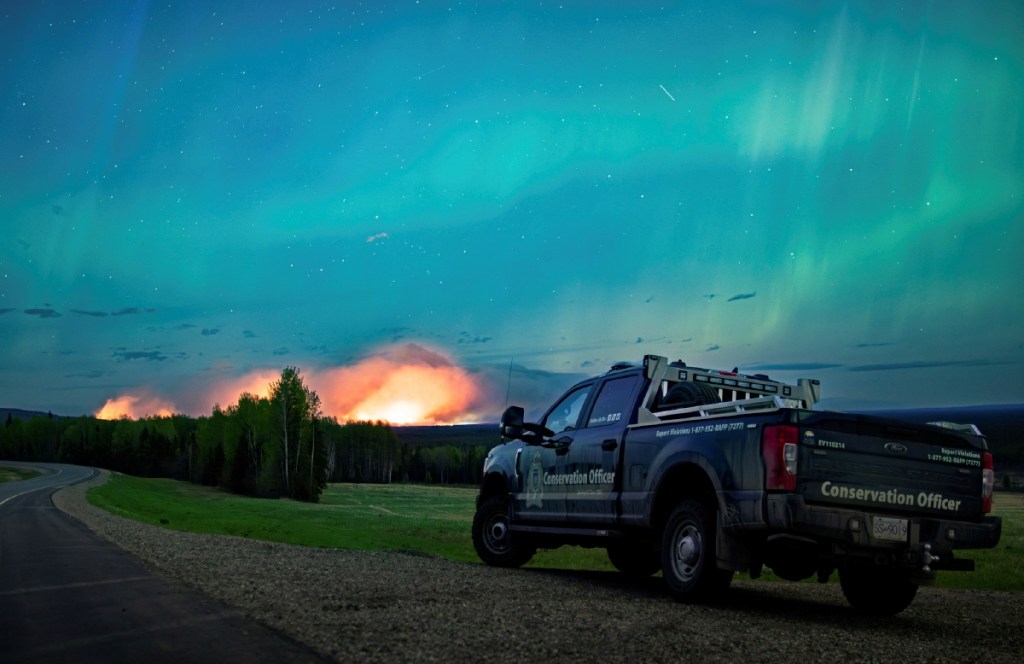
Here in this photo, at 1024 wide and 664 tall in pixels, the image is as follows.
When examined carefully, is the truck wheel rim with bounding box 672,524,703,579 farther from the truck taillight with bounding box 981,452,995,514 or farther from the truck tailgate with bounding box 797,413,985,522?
the truck taillight with bounding box 981,452,995,514

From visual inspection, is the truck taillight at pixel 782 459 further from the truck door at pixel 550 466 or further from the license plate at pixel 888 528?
the truck door at pixel 550 466

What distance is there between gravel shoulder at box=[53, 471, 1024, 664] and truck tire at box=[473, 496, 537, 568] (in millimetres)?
682

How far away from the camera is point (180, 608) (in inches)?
320

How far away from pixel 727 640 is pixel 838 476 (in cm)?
212

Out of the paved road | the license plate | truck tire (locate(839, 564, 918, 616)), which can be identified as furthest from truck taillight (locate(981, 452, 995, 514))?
the paved road

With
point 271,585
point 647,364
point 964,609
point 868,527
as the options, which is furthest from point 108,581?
point 964,609

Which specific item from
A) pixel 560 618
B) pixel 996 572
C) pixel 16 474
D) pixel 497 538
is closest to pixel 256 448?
pixel 16 474

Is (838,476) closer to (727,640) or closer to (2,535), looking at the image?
(727,640)

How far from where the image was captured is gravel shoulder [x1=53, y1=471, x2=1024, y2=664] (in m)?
6.47

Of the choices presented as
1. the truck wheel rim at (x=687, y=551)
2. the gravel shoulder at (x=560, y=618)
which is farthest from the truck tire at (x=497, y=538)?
the truck wheel rim at (x=687, y=551)

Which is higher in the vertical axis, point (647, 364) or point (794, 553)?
point (647, 364)

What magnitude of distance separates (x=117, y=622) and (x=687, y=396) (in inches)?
258

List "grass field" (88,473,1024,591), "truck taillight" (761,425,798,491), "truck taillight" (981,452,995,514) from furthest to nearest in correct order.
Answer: "grass field" (88,473,1024,591) → "truck taillight" (981,452,995,514) → "truck taillight" (761,425,798,491)

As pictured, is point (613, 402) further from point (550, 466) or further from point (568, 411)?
point (550, 466)
